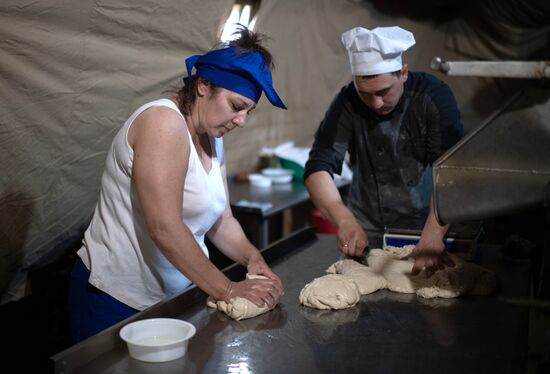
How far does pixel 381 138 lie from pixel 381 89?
14.1 inches

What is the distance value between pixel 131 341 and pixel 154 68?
5.19 feet

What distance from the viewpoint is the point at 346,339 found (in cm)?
191

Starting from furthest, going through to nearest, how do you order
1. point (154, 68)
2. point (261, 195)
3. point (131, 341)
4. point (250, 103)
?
1. point (261, 195)
2. point (154, 68)
3. point (250, 103)
4. point (131, 341)

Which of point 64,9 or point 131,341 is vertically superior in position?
point 64,9

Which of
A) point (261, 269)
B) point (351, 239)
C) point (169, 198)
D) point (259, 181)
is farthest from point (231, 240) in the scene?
point (259, 181)

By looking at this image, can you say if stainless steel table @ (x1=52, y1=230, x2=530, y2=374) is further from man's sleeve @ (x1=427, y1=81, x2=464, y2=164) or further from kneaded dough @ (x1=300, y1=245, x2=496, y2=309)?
man's sleeve @ (x1=427, y1=81, x2=464, y2=164)

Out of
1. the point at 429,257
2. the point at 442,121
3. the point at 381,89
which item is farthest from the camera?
the point at 442,121

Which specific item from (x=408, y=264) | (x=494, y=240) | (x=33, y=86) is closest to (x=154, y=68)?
(x=33, y=86)

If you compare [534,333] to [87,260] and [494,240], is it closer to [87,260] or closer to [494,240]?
[87,260]

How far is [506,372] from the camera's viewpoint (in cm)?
172

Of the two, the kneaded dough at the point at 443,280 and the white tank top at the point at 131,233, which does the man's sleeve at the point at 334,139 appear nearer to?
the kneaded dough at the point at 443,280

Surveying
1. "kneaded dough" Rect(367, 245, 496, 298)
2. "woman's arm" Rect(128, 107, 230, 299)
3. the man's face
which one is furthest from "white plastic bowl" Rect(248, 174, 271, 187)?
"woman's arm" Rect(128, 107, 230, 299)

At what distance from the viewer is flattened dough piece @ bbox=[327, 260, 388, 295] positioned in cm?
231

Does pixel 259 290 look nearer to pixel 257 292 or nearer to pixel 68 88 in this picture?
pixel 257 292
